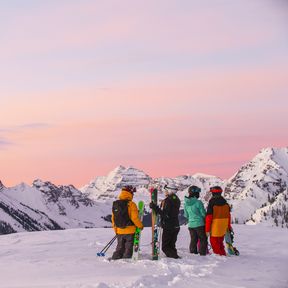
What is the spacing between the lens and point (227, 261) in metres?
14.6

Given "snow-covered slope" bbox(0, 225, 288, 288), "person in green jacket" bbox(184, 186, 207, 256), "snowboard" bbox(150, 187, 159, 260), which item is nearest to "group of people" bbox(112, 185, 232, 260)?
"person in green jacket" bbox(184, 186, 207, 256)

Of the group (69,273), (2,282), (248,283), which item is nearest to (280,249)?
(248,283)

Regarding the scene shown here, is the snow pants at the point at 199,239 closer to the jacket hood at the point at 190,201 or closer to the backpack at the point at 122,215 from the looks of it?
the jacket hood at the point at 190,201

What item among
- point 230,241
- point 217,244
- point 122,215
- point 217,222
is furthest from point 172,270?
point 230,241

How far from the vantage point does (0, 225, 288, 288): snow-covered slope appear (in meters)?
11.4

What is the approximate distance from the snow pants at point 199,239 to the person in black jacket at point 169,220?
82cm

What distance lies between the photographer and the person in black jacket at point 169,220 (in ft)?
49.7

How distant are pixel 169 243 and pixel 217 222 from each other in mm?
1687

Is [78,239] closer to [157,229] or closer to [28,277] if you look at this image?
[157,229]

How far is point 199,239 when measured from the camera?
16094 millimetres

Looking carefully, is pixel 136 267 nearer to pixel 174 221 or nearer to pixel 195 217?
pixel 174 221

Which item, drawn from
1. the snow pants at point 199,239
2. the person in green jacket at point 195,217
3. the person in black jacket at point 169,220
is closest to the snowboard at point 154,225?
the person in black jacket at point 169,220

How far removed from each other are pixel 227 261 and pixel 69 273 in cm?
438

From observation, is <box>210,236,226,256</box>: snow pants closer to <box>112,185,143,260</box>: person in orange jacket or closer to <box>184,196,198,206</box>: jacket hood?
<box>184,196,198,206</box>: jacket hood
